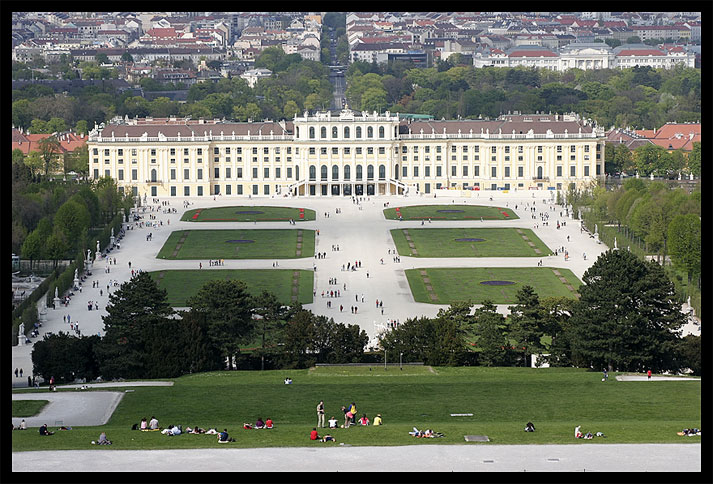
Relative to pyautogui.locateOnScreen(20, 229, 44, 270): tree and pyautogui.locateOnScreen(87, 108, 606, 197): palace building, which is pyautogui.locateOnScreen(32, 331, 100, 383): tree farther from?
pyautogui.locateOnScreen(87, 108, 606, 197): palace building

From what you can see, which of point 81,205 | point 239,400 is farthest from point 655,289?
point 81,205

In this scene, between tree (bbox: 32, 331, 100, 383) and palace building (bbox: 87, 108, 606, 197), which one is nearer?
tree (bbox: 32, 331, 100, 383)

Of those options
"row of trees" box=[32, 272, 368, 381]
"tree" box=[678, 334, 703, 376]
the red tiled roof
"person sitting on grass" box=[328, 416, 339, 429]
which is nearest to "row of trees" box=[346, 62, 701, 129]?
the red tiled roof

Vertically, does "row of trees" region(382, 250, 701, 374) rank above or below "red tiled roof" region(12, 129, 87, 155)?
below

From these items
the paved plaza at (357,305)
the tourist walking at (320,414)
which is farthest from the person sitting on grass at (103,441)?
the tourist walking at (320,414)

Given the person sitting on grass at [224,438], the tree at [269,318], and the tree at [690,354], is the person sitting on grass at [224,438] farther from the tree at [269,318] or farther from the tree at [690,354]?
the tree at [690,354]

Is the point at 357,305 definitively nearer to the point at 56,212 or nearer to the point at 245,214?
the point at 56,212

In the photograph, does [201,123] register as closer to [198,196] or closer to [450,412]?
[198,196]
